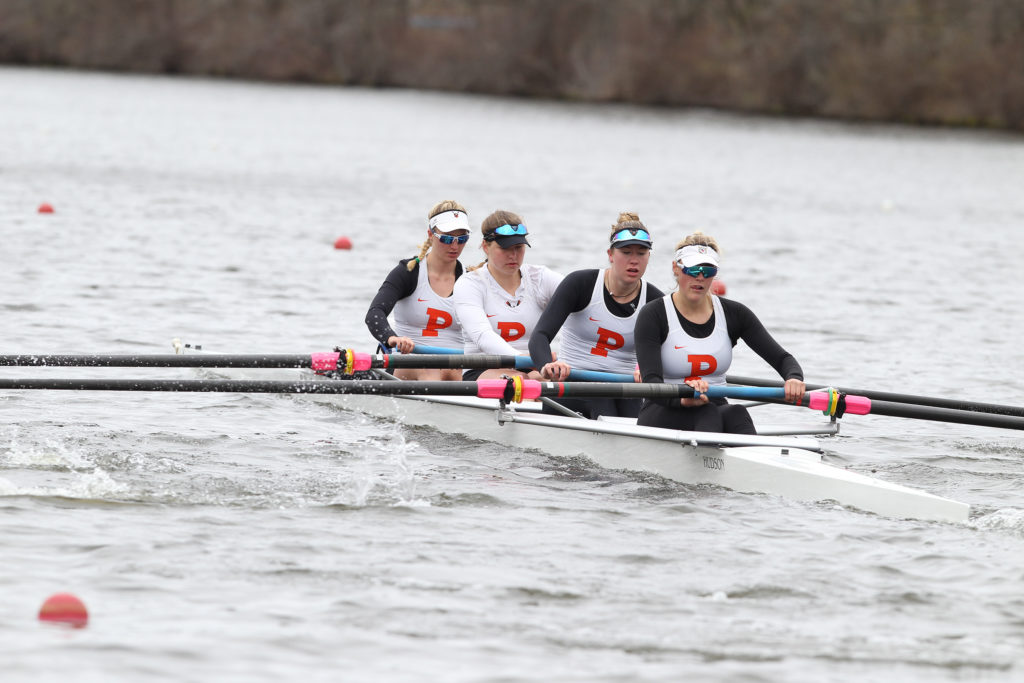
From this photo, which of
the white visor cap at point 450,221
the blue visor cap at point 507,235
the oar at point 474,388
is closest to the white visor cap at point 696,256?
the oar at point 474,388

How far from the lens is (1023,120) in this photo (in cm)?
5397

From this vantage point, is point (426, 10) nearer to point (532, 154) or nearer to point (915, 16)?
point (915, 16)

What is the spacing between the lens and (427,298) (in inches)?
411

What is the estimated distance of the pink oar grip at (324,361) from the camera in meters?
8.76

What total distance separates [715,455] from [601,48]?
56.3 meters

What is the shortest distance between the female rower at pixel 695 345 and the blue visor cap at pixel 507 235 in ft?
4.34

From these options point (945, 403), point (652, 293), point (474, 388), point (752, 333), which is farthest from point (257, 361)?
point (945, 403)

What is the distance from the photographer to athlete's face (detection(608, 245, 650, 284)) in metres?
8.99

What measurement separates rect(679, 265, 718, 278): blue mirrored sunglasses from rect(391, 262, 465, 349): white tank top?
2.49 m

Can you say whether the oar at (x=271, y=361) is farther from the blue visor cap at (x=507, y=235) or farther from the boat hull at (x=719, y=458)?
the blue visor cap at (x=507, y=235)

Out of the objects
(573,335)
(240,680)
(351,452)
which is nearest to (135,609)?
(240,680)

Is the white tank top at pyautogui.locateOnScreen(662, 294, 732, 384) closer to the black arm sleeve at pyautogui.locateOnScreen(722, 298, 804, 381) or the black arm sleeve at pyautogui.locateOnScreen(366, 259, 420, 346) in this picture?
the black arm sleeve at pyautogui.locateOnScreen(722, 298, 804, 381)

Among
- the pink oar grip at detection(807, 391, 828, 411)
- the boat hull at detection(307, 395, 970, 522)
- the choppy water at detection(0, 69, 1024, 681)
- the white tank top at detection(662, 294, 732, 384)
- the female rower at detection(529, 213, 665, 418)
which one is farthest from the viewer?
the female rower at detection(529, 213, 665, 418)

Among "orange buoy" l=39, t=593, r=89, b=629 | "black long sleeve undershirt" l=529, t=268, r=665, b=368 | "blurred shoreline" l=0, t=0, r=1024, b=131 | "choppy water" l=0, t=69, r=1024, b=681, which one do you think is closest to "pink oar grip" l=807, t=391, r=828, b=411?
"choppy water" l=0, t=69, r=1024, b=681
